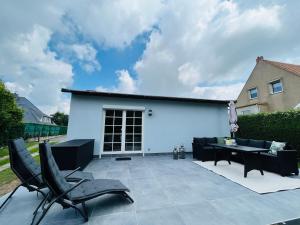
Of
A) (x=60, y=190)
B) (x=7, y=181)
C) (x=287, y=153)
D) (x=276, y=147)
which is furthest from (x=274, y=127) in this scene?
(x=7, y=181)

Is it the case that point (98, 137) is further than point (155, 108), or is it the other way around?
point (155, 108)

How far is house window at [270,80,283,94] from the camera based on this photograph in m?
13.3

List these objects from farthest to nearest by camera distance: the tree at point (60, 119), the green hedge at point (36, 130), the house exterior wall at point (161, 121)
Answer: the tree at point (60, 119), the green hedge at point (36, 130), the house exterior wall at point (161, 121)

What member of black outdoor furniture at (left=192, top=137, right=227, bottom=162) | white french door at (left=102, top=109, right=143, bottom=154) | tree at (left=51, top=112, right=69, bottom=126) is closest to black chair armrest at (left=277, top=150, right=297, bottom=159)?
black outdoor furniture at (left=192, top=137, right=227, bottom=162)

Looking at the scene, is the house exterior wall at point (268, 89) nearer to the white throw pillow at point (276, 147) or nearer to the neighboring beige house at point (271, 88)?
the neighboring beige house at point (271, 88)

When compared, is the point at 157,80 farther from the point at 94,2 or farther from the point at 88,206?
the point at 88,206

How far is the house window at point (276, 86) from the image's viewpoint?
43.6 feet

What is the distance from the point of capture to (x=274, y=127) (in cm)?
809

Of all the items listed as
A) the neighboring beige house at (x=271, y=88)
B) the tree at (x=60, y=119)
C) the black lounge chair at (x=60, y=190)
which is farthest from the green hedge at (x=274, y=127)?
the tree at (x=60, y=119)

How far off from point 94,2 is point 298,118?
34.2ft

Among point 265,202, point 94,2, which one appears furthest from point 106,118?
point 265,202

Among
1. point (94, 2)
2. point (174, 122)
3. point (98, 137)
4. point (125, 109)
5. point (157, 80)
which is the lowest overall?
point (98, 137)

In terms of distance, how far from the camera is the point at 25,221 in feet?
7.52

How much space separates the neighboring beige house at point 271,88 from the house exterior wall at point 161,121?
7624 mm
